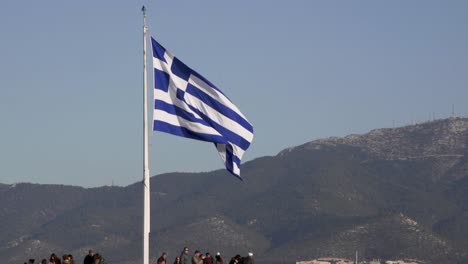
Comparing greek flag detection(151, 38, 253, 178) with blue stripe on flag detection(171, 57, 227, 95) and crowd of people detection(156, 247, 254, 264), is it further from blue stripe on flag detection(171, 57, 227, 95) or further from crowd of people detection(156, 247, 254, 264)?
crowd of people detection(156, 247, 254, 264)

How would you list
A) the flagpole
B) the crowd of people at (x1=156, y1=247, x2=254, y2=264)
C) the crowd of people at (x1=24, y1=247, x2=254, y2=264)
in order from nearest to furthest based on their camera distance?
the flagpole < the crowd of people at (x1=24, y1=247, x2=254, y2=264) < the crowd of people at (x1=156, y1=247, x2=254, y2=264)

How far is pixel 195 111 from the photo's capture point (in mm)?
48000

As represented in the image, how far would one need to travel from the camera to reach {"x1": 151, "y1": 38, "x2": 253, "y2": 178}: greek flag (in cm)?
4719

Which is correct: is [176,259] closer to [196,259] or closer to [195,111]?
[196,259]

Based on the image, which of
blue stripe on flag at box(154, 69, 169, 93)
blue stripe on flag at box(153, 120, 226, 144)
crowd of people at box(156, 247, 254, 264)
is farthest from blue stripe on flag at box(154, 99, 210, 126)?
crowd of people at box(156, 247, 254, 264)

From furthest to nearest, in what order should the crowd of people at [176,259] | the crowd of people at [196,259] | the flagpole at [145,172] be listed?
the crowd of people at [196,259] < the crowd of people at [176,259] < the flagpole at [145,172]

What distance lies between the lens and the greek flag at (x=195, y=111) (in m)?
47.2

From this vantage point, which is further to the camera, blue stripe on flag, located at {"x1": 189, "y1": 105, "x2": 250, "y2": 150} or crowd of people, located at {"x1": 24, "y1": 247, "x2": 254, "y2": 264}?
crowd of people, located at {"x1": 24, "y1": 247, "x2": 254, "y2": 264}

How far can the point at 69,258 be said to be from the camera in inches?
2454

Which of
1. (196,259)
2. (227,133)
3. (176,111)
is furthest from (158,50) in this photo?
(196,259)

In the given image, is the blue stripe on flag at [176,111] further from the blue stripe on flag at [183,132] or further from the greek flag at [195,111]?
the blue stripe on flag at [183,132]

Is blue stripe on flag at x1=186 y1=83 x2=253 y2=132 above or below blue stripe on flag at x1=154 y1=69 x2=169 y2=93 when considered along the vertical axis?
below

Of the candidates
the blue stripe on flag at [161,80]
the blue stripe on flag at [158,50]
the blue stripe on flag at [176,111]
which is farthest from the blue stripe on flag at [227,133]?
the blue stripe on flag at [158,50]

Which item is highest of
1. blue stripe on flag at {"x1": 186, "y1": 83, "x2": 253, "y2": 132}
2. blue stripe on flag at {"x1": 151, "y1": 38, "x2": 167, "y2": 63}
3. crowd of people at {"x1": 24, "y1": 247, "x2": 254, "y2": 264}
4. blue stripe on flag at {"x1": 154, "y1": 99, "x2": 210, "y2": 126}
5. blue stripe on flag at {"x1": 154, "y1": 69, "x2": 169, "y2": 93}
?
blue stripe on flag at {"x1": 151, "y1": 38, "x2": 167, "y2": 63}
